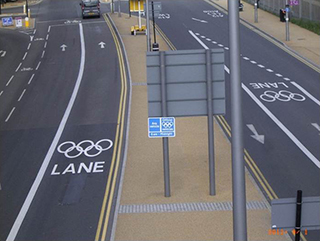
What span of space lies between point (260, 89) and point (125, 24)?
24967 mm

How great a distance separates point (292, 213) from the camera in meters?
10.9

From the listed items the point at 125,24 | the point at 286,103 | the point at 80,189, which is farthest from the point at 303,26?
the point at 80,189

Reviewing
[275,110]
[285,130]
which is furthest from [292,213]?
[275,110]

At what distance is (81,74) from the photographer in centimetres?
4062

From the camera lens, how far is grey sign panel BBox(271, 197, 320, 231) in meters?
10.9

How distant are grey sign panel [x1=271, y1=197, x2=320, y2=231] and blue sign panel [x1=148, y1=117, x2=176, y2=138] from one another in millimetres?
9754

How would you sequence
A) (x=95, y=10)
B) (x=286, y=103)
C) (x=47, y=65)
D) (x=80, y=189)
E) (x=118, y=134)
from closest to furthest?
(x=80, y=189)
(x=118, y=134)
(x=286, y=103)
(x=47, y=65)
(x=95, y=10)

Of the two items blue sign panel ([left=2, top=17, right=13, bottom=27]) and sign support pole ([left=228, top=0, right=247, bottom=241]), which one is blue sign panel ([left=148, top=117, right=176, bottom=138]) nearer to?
sign support pole ([left=228, top=0, right=247, bottom=241])

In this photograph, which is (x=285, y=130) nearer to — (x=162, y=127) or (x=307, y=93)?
(x=307, y=93)

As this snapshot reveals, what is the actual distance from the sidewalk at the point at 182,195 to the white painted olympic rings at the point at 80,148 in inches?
44.7

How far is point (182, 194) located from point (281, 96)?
46.2ft

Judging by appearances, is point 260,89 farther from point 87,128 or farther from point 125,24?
point 125,24

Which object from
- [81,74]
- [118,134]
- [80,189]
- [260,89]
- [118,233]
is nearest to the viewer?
[118,233]

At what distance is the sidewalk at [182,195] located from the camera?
18578mm
